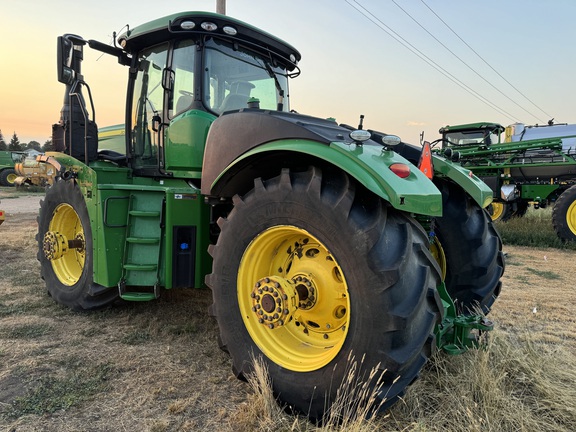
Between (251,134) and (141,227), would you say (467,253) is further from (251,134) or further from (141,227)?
(141,227)

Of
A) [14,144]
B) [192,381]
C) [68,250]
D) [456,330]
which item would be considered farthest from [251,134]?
[14,144]

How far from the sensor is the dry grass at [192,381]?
227 cm

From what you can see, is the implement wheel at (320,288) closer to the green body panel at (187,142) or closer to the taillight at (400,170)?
the taillight at (400,170)

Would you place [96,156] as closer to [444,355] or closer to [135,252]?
[135,252]

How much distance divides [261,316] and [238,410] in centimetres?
53

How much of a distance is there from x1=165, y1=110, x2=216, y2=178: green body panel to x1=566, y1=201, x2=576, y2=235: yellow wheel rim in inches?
338

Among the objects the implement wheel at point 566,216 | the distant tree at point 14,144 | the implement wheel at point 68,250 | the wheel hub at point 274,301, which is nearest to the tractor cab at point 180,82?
the implement wheel at point 68,250

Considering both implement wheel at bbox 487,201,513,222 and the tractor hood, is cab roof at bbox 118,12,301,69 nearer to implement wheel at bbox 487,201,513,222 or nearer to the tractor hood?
the tractor hood

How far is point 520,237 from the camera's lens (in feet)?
32.4

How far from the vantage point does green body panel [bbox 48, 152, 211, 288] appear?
11.0 ft

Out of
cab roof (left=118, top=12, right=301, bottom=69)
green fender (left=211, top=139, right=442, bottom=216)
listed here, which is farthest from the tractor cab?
green fender (left=211, top=139, right=442, bottom=216)

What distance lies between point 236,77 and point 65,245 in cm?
246

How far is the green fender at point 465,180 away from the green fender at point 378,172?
0.99m

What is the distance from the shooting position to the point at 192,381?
9.21 ft
